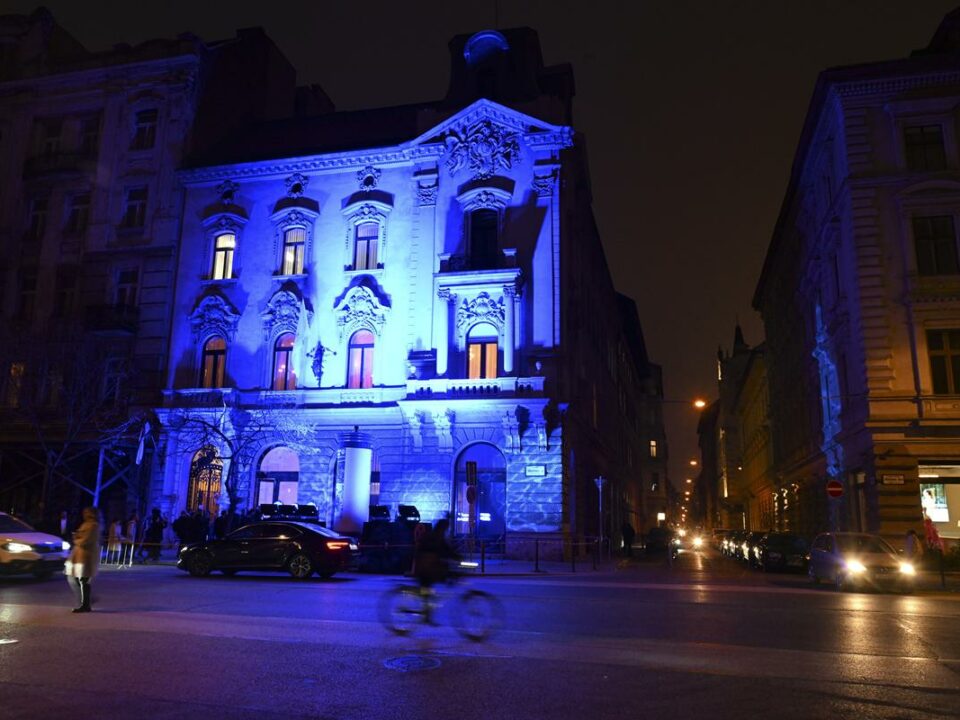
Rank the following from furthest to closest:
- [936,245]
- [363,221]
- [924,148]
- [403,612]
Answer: [363,221]
[924,148]
[936,245]
[403,612]

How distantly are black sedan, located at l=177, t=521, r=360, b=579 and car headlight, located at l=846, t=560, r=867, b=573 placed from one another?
13483 mm

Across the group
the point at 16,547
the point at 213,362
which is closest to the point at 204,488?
the point at 213,362

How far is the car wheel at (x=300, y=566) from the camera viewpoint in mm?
20219

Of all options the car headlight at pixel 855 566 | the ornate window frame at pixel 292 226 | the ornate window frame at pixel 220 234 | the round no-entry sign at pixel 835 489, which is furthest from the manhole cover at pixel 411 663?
the ornate window frame at pixel 220 234

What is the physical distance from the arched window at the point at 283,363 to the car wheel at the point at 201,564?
13.6 metres

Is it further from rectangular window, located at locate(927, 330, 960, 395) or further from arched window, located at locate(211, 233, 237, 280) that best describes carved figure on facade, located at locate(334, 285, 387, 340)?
rectangular window, located at locate(927, 330, 960, 395)

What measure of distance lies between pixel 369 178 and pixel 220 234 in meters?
7.78

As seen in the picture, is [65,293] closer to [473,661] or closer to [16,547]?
[16,547]

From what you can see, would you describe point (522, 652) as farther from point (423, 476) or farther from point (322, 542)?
point (423, 476)

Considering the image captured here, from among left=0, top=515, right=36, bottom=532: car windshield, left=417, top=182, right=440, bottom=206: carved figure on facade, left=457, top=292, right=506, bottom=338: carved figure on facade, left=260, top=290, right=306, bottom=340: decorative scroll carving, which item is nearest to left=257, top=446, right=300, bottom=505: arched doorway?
left=260, top=290, right=306, bottom=340: decorative scroll carving

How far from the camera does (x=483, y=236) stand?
3309cm

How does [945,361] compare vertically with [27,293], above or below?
below

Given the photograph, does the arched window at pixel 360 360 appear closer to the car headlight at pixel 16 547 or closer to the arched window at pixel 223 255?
the arched window at pixel 223 255

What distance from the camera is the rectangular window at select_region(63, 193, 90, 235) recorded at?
39.3 m
